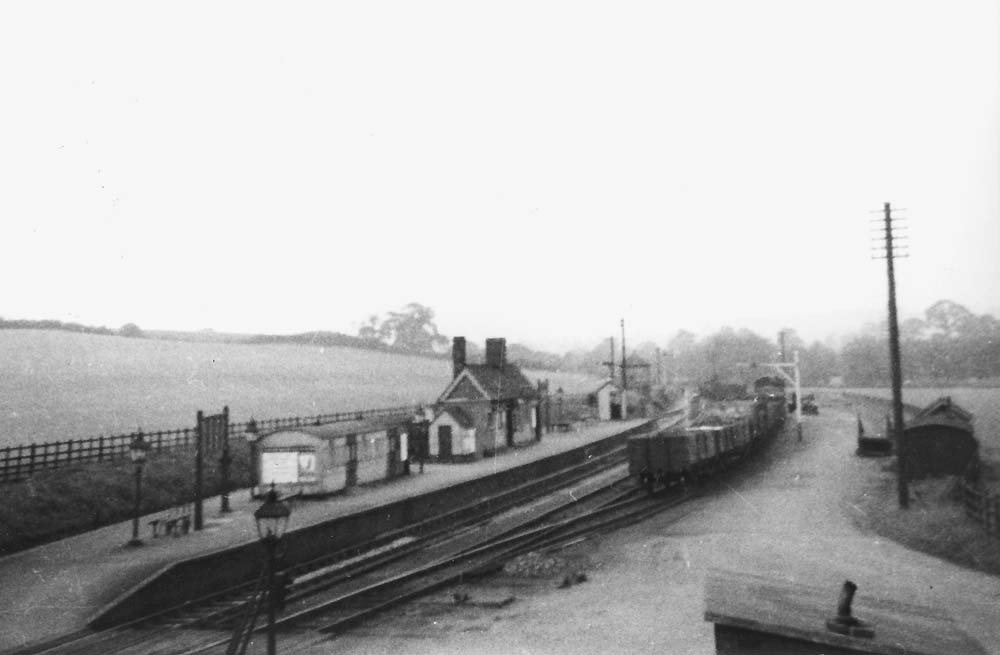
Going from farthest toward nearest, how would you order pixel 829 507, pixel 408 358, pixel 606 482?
pixel 408 358 → pixel 606 482 → pixel 829 507

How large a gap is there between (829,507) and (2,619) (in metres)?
20.9

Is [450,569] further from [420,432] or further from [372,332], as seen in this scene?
[372,332]

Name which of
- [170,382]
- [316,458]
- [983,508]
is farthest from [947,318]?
[170,382]

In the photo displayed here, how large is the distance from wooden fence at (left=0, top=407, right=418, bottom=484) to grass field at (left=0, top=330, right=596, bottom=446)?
0.97 metres

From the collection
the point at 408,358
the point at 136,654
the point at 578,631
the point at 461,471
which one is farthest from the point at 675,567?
the point at 408,358

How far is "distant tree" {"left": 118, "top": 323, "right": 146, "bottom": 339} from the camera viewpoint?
3831 centimetres

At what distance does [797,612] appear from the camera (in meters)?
6.14

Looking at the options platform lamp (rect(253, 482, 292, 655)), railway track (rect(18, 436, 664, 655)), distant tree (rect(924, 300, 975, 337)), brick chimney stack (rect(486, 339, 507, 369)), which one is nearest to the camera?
platform lamp (rect(253, 482, 292, 655))

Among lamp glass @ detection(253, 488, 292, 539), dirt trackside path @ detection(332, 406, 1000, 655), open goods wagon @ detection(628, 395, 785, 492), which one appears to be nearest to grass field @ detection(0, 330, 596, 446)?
lamp glass @ detection(253, 488, 292, 539)

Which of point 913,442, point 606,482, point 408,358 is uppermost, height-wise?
point 408,358

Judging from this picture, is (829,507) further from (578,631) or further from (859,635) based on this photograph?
(859,635)

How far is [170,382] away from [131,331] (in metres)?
6.16

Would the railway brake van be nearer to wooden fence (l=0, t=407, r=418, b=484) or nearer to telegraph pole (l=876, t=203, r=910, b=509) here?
wooden fence (l=0, t=407, r=418, b=484)

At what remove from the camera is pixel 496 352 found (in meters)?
38.8
